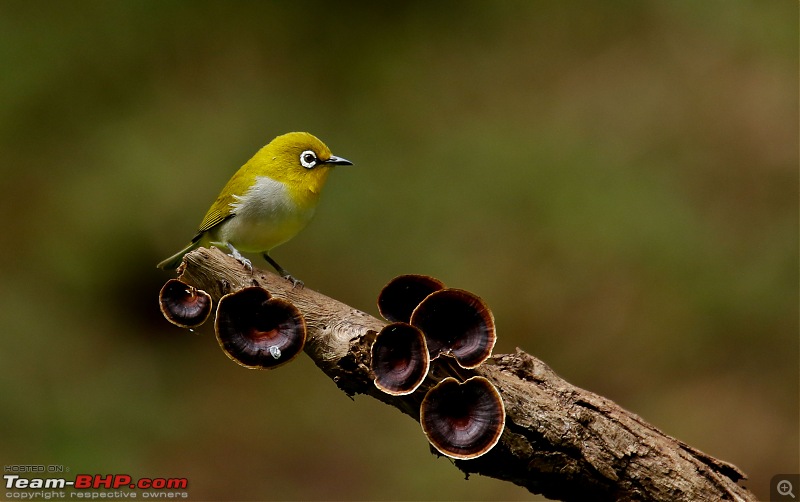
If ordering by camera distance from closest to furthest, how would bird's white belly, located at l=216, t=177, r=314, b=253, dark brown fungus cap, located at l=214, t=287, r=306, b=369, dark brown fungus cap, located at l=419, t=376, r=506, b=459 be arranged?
dark brown fungus cap, located at l=419, t=376, r=506, b=459 < dark brown fungus cap, located at l=214, t=287, r=306, b=369 < bird's white belly, located at l=216, t=177, r=314, b=253

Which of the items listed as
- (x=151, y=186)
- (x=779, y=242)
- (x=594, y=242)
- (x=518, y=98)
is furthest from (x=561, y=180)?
(x=151, y=186)

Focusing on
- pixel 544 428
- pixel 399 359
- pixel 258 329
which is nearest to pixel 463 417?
pixel 399 359

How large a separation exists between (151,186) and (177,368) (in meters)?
1.65

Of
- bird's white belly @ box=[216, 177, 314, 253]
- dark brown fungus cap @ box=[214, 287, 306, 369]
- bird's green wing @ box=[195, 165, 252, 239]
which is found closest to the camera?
dark brown fungus cap @ box=[214, 287, 306, 369]

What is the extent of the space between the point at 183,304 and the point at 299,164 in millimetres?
1359

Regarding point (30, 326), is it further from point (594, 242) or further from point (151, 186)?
point (594, 242)

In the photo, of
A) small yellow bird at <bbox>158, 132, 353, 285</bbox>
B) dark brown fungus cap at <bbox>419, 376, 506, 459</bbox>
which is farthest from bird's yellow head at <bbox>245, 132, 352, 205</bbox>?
dark brown fungus cap at <bbox>419, 376, 506, 459</bbox>

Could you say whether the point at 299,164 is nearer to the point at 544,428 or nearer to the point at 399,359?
the point at 399,359

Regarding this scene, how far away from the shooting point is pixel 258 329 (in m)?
3.01

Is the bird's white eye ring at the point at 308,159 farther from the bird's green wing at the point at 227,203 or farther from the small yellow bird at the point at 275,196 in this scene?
the bird's green wing at the point at 227,203

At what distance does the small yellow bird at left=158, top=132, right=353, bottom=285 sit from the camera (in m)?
4.20

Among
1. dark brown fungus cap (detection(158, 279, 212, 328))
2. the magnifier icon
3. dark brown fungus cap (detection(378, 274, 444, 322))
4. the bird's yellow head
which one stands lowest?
dark brown fungus cap (detection(158, 279, 212, 328))

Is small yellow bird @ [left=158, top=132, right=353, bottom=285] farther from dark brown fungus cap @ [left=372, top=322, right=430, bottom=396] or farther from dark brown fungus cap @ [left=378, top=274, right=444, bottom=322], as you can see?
dark brown fungus cap @ [left=372, top=322, right=430, bottom=396]

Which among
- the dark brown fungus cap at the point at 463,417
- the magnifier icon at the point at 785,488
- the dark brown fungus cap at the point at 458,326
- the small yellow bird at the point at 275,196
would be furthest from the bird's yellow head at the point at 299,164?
the magnifier icon at the point at 785,488
